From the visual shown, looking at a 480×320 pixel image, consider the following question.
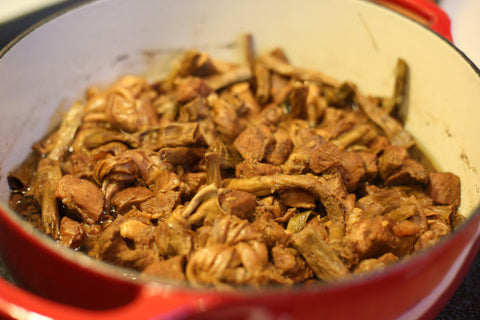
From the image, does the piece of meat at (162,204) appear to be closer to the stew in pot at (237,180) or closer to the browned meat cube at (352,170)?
the stew in pot at (237,180)

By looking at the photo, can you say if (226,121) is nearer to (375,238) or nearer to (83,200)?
(83,200)

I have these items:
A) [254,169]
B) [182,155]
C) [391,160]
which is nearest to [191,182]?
[182,155]

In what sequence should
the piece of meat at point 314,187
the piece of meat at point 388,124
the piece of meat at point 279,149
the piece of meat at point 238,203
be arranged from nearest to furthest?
the piece of meat at point 238,203 < the piece of meat at point 314,187 < the piece of meat at point 279,149 < the piece of meat at point 388,124

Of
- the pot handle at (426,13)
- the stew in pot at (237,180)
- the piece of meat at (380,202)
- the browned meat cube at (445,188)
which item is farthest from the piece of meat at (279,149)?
the pot handle at (426,13)

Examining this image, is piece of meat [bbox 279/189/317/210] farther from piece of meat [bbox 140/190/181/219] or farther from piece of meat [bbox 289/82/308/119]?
piece of meat [bbox 289/82/308/119]

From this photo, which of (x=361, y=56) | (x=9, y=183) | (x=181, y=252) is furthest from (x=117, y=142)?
(x=361, y=56)

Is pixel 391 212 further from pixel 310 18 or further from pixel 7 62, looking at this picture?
pixel 7 62

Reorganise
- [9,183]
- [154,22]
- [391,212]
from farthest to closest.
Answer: [154,22] < [9,183] < [391,212]
